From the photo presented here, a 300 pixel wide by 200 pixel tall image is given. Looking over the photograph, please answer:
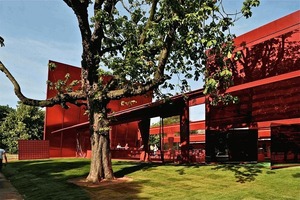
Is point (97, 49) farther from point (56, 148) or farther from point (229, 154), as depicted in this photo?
point (56, 148)

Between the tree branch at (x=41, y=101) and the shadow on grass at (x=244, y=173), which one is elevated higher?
the tree branch at (x=41, y=101)

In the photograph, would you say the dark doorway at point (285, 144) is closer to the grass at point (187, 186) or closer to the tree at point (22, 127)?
the grass at point (187, 186)

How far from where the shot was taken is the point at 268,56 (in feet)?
49.1

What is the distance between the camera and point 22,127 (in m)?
48.4

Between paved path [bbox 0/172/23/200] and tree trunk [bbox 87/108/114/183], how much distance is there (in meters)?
2.75

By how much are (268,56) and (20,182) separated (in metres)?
12.4

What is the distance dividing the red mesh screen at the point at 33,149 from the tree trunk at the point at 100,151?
19672 millimetres

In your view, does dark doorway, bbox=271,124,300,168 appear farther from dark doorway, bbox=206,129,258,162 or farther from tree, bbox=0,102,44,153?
tree, bbox=0,102,44,153

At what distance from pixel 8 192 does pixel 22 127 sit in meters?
38.7

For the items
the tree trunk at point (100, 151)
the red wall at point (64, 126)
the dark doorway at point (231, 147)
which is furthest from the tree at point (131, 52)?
the red wall at point (64, 126)

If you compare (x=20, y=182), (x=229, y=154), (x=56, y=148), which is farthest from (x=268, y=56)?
(x=56, y=148)

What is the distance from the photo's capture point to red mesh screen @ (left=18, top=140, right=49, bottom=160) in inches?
1202

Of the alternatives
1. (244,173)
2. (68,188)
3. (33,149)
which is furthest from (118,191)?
(33,149)

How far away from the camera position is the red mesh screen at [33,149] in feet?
100
